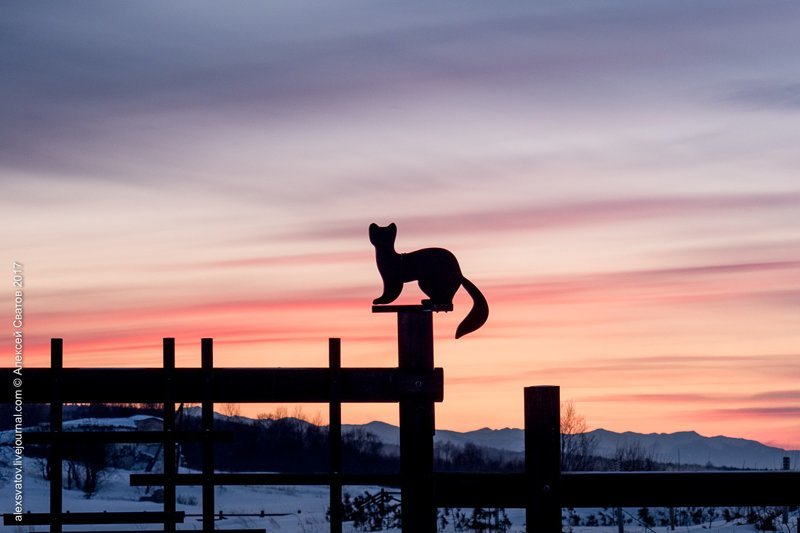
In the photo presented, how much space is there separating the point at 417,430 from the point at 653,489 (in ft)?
5.86

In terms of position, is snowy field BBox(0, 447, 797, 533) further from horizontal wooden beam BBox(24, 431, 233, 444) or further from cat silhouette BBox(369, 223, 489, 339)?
cat silhouette BBox(369, 223, 489, 339)

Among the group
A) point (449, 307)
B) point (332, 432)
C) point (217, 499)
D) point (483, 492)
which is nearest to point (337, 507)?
point (332, 432)

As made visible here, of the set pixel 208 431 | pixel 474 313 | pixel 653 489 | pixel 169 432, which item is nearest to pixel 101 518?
pixel 169 432

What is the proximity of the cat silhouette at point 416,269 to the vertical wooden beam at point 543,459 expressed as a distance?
3.82 feet

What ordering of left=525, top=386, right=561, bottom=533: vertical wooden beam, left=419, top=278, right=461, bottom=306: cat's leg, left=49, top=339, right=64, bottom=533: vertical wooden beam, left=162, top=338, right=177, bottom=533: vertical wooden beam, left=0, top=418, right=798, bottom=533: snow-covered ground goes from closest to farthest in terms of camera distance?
left=525, top=386, right=561, bottom=533: vertical wooden beam, left=162, top=338, right=177, bottom=533: vertical wooden beam, left=49, top=339, right=64, bottom=533: vertical wooden beam, left=419, top=278, right=461, bottom=306: cat's leg, left=0, top=418, right=798, bottom=533: snow-covered ground

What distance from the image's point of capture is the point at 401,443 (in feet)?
26.2

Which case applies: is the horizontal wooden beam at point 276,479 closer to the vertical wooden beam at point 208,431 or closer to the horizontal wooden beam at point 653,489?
the vertical wooden beam at point 208,431

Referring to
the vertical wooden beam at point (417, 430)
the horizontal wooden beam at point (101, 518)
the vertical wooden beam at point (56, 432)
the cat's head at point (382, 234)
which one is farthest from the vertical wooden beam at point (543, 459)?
the vertical wooden beam at point (56, 432)

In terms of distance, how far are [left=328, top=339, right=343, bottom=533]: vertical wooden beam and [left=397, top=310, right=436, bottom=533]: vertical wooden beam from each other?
1.58ft

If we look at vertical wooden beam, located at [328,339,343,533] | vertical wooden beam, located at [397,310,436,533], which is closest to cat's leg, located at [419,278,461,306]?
vertical wooden beam, located at [397,310,436,533]

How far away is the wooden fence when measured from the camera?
7438 millimetres

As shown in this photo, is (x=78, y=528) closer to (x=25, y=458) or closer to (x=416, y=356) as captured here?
A: (x=416, y=356)

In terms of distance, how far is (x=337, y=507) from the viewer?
310 inches

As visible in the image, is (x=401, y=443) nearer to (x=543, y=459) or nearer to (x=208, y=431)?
(x=543, y=459)
